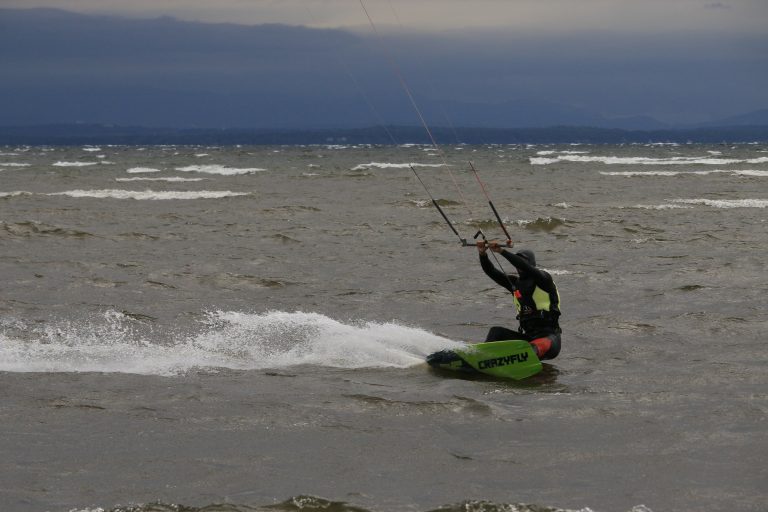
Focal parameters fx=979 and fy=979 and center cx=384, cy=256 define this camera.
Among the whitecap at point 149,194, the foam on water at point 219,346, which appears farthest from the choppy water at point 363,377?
the whitecap at point 149,194

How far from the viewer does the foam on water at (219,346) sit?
432 inches

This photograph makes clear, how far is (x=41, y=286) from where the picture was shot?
16250mm

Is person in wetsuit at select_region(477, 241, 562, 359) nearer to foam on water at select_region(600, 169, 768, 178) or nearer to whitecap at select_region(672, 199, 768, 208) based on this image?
whitecap at select_region(672, 199, 768, 208)

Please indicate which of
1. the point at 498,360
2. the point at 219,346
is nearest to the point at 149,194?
the point at 219,346

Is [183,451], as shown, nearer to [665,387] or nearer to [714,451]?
[714,451]

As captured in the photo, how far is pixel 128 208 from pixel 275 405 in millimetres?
24216

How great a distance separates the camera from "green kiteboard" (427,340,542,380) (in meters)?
10.6

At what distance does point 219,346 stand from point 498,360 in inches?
136

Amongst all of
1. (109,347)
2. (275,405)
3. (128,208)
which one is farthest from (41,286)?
(128,208)

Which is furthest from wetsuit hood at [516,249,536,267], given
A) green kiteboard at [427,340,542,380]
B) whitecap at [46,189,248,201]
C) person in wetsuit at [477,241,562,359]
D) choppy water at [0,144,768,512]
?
whitecap at [46,189,248,201]

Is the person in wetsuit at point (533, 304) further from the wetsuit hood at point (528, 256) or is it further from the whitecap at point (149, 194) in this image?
the whitecap at point (149, 194)

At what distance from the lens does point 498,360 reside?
1069 cm

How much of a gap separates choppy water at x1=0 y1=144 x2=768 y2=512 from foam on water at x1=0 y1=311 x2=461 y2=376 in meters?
0.05

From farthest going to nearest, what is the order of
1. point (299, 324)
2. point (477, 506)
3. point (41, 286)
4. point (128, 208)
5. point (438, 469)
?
1. point (128, 208)
2. point (41, 286)
3. point (299, 324)
4. point (438, 469)
5. point (477, 506)
